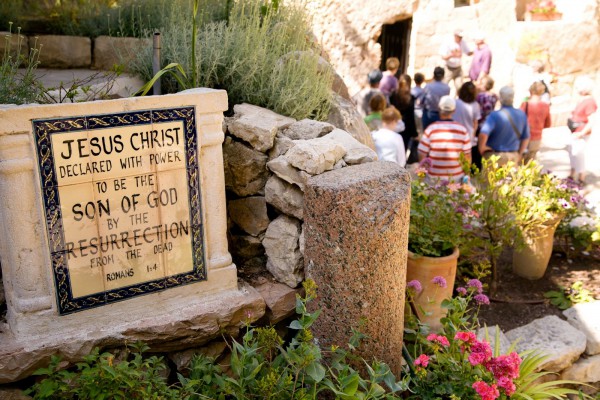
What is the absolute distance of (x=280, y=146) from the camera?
3.65 m

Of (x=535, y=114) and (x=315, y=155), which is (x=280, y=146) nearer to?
(x=315, y=155)

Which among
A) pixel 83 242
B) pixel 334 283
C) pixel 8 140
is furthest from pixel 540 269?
pixel 8 140

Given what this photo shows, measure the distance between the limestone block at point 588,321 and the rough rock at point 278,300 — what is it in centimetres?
226

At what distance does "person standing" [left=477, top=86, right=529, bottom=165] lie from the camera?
257 inches

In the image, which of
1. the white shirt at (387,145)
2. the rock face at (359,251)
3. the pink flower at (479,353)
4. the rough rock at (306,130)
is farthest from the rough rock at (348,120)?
the pink flower at (479,353)

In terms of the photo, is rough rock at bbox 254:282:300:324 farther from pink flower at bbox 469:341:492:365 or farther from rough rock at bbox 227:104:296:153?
pink flower at bbox 469:341:492:365

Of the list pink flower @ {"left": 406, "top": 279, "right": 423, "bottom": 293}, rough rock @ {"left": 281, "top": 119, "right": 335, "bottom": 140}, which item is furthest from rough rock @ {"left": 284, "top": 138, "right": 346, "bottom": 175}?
pink flower @ {"left": 406, "top": 279, "right": 423, "bottom": 293}

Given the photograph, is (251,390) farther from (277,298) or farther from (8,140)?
(8,140)

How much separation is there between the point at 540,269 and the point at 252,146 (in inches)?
112

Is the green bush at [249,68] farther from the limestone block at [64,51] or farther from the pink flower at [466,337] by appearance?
the pink flower at [466,337]

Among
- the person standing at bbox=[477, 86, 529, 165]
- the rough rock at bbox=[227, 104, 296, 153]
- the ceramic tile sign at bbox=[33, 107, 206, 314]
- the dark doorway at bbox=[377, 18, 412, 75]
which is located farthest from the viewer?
the dark doorway at bbox=[377, 18, 412, 75]

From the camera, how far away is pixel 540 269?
5145mm

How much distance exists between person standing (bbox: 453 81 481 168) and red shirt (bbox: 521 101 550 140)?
625 mm

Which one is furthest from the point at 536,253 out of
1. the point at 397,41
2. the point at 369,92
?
the point at 397,41
